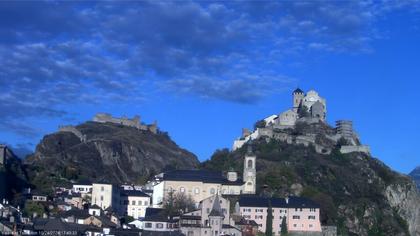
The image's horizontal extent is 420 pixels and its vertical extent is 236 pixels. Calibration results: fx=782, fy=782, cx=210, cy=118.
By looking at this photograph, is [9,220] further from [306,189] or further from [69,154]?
[69,154]

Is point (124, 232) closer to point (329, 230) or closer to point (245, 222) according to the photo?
point (245, 222)

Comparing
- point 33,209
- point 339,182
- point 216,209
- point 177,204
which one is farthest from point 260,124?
point 33,209

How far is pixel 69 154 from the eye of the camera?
394ft

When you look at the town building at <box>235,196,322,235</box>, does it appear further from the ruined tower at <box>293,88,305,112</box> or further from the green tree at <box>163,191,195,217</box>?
the ruined tower at <box>293,88,305,112</box>

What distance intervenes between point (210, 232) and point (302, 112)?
50.4m

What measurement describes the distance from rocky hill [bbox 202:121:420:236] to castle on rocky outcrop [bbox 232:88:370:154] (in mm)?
1096

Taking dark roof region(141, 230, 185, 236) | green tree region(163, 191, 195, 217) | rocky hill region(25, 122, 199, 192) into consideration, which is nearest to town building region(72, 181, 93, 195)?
green tree region(163, 191, 195, 217)

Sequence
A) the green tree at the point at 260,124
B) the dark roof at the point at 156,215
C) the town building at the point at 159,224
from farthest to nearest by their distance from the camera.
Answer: the green tree at the point at 260,124, the dark roof at the point at 156,215, the town building at the point at 159,224

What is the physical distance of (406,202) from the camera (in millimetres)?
106000

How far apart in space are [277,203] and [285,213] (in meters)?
1.53

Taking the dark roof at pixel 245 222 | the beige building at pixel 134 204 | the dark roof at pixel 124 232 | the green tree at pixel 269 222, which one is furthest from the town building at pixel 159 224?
the beige building at pixel 134 204

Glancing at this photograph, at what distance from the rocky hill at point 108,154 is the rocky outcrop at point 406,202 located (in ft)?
106

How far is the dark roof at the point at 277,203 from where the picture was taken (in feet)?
278

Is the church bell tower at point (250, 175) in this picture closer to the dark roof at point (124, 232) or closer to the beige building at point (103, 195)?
the beige building at point (103, 195)
